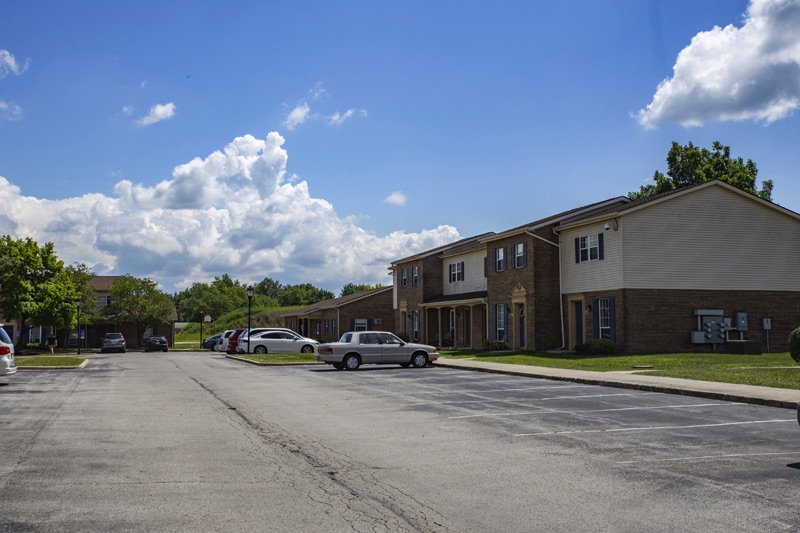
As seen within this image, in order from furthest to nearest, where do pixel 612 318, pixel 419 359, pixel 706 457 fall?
1. pixel 612 318
2. pixel 419 359
3. pixel 706 457

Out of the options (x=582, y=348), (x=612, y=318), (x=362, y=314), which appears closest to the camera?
(x=612, y=318)

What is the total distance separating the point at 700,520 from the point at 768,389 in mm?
11970

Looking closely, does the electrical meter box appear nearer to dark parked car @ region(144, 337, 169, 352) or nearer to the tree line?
the tree line

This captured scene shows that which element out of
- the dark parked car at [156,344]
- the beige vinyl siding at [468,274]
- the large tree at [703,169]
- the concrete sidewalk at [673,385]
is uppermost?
the large tree at [703,169]

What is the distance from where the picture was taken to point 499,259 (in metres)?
40.5

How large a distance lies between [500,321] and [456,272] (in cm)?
939

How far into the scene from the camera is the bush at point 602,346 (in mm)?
32000

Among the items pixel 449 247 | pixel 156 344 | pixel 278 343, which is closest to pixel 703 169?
pixel 449 247

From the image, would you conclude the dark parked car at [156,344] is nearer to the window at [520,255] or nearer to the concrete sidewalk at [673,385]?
the window at [520,255]

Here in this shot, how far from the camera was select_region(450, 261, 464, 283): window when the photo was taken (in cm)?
4847

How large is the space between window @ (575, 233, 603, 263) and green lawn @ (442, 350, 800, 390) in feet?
15.3

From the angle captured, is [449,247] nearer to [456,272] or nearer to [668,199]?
[456,272]

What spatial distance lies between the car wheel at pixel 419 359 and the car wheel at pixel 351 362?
7.25 feet

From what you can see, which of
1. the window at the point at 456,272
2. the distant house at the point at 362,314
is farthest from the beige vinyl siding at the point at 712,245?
the distant house at the point at 362,314
